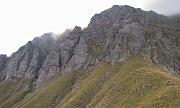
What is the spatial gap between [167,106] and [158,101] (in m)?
10.8

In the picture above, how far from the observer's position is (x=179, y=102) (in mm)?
185375

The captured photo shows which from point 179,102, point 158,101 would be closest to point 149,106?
point 158,101

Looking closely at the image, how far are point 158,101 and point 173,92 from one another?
38.2 feet

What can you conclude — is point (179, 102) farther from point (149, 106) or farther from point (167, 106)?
point (149, 106)

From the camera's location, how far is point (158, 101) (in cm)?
19762

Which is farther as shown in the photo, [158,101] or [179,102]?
[158,101]

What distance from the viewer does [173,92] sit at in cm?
19975

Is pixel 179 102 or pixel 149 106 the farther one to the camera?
pixel 149 106

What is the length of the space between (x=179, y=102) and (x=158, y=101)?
15728 mm

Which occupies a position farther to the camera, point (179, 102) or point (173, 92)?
point (173, 92)

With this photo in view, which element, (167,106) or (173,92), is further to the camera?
(173,92)

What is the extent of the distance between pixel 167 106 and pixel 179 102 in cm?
744

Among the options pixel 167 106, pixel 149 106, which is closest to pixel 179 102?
pixel 167 106

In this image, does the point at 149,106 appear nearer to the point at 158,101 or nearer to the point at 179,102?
the point at 158,101
